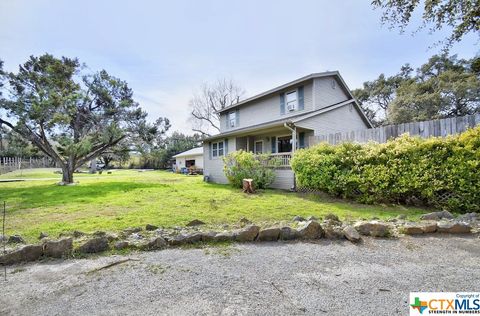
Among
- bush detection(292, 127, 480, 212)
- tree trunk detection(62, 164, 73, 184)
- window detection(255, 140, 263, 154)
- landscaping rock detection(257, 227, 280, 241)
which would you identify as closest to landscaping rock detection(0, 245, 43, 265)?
landscaping rock detection(257, 227, 280, 241)

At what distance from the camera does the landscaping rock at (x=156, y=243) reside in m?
3.56

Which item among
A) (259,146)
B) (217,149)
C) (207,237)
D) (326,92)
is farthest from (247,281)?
(217,149)

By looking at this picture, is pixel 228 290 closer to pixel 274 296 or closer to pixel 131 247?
pixel 274 296

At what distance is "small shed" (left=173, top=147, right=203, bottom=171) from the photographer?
101 ft

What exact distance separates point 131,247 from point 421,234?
4817mm

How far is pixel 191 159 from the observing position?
33.4 meters

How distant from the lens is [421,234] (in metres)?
4.20

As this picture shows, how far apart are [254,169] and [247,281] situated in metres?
9.26

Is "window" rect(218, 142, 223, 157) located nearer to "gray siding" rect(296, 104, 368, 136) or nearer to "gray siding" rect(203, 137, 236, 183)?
"gray siding" rect(203, 137, 236, 183)

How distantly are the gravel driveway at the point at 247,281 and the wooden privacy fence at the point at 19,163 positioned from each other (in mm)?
30226

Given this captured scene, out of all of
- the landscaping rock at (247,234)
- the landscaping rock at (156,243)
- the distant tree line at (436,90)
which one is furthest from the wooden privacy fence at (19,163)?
the distant tree line at (436,90)

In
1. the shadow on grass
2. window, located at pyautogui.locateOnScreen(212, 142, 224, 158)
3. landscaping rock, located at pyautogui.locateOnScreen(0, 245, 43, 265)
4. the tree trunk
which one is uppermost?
window, located at pyautogui.locateOnScreen(212, 142, 224, 158)

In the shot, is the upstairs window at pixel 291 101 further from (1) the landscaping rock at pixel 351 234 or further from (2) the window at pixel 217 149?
(1) the landscaping rock at pixel 351 234

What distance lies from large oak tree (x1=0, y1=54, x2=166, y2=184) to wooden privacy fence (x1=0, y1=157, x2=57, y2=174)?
13.9 meters
